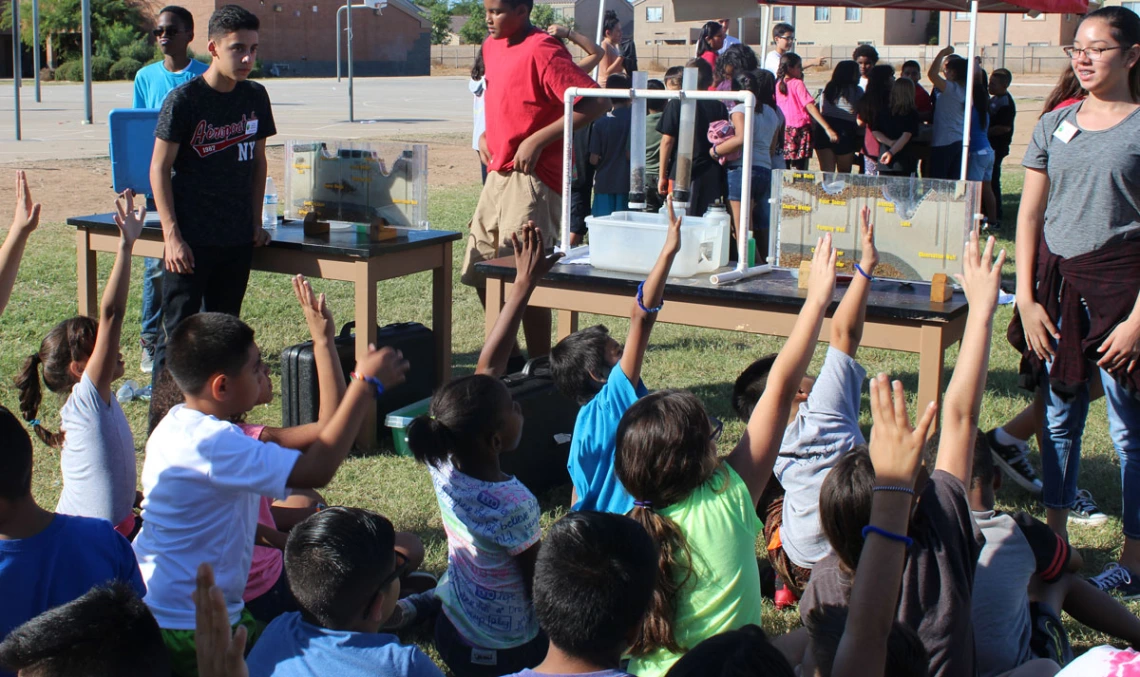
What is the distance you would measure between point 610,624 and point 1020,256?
96.8 inches

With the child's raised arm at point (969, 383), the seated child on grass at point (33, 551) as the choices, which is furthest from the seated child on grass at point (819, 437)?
the seated child on grass at point (33, 551)

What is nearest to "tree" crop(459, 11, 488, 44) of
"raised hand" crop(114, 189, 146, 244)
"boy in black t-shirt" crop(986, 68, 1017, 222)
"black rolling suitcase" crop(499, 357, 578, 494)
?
"boy in black t-shirt" crop(986, 68, 1017, 222)

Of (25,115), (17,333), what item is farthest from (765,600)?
(25,115)

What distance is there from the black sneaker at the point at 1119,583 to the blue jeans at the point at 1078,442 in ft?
0.45

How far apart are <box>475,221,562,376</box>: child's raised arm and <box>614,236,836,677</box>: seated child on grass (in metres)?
1.09

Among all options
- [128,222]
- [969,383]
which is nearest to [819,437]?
[969,383]

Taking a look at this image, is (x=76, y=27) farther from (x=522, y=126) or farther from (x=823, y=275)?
(x=823, y=275)

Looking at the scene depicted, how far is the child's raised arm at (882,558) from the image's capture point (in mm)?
1919

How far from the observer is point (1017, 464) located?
4.74m

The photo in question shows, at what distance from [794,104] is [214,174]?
7947mm

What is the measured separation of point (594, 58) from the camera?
28.5ft

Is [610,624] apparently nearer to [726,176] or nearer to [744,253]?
[744,253]

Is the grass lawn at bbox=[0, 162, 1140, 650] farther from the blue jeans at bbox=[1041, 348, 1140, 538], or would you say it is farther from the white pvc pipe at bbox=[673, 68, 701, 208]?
the white pvc pipe at bbox=[673, 68, 701, 208]

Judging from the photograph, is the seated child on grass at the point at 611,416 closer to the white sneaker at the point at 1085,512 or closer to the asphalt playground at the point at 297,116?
the white sneaker at the point at 1085,512
